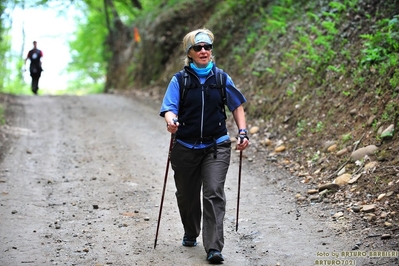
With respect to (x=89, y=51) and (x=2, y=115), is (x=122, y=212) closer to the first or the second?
(x=2, y=115)

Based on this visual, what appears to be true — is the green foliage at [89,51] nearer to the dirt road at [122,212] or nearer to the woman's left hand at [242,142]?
the dirt road at [122,212]

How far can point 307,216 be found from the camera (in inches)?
261

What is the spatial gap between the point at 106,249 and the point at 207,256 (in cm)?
120

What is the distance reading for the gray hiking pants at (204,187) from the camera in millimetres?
5172

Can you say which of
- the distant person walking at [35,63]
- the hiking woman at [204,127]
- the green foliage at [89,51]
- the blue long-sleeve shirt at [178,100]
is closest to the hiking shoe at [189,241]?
the hiking woman at [204,127]

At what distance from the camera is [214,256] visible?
16.7ft

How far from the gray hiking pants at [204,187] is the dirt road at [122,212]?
0.30m

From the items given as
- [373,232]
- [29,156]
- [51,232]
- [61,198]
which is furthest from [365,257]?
[29,156]

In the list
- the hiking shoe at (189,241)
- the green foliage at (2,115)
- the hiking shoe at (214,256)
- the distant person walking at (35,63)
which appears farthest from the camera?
the distant person walking at (35,63)

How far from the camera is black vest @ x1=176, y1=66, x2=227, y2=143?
207 inches

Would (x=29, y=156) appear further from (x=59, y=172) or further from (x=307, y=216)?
(x=307, y=216)

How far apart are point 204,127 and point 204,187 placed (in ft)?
1.93

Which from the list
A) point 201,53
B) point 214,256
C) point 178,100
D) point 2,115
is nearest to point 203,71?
point 201,53

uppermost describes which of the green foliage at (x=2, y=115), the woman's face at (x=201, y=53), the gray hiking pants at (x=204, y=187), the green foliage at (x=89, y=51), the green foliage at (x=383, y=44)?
the green foliage at (x=89, y=51)
